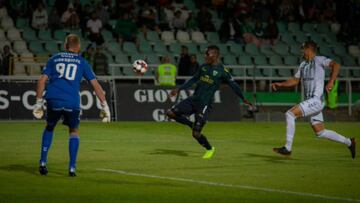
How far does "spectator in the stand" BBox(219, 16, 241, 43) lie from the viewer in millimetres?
36219

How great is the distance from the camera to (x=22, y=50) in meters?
32.2

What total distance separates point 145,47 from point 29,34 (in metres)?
4.46

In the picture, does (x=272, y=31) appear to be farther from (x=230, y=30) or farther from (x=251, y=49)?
(x=230, y=30)

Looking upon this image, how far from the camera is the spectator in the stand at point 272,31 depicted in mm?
36938

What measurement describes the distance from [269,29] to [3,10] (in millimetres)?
10961

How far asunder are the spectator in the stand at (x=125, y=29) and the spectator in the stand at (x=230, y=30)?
12.5 feet

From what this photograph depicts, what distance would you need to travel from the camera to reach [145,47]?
113 ft

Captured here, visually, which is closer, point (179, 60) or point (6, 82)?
point (6, 82)

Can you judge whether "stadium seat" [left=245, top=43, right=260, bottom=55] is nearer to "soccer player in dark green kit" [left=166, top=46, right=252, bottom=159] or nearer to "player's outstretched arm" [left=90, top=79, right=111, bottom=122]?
"soccer player in dark green kit" [left=166, top=46, right=252, bottom=159]

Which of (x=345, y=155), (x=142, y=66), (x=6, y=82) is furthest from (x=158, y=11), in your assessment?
(x=345, y=155)

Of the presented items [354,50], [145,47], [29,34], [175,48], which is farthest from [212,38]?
[29,34]

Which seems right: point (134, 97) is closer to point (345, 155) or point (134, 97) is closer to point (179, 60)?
point (179, 60)

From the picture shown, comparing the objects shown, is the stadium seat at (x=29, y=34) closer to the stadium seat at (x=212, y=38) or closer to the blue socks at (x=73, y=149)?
the stadium seat at (x=212, y=38)

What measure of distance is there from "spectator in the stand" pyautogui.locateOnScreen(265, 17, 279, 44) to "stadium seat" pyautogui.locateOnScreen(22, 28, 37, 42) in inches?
384
